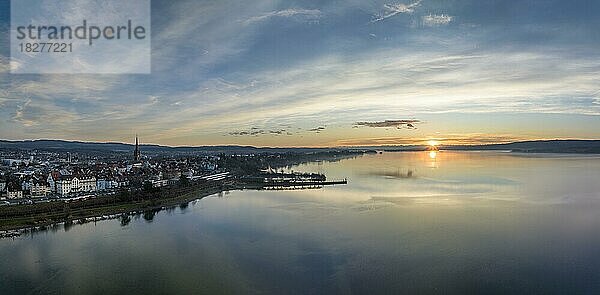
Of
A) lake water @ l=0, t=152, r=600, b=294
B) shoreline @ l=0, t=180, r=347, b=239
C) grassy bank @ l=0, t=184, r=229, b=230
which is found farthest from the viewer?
grassy bank @ l=0, t=184, r=229, b=230

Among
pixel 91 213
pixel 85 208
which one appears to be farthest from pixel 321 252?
pixel 85 208

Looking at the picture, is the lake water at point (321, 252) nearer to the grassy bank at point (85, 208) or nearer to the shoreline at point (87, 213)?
the shoreline at point (87, 213)

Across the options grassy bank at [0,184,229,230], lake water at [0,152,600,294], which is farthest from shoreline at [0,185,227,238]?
lake water at [0,152,600,294]

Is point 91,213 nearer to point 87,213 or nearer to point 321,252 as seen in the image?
point 87,213

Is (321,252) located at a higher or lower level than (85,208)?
lower

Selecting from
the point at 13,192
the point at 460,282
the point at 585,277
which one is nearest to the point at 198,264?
the point at 460,282

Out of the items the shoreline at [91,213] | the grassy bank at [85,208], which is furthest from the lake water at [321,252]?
the grassy bank at [85,208]

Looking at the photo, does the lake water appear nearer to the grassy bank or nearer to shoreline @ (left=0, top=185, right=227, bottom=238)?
shoreline @ (left=0, top=185, right=227, bottom=238)

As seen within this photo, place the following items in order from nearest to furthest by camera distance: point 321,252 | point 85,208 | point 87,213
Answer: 1. point 321,252
2. point 87,213
3. point 85,208
